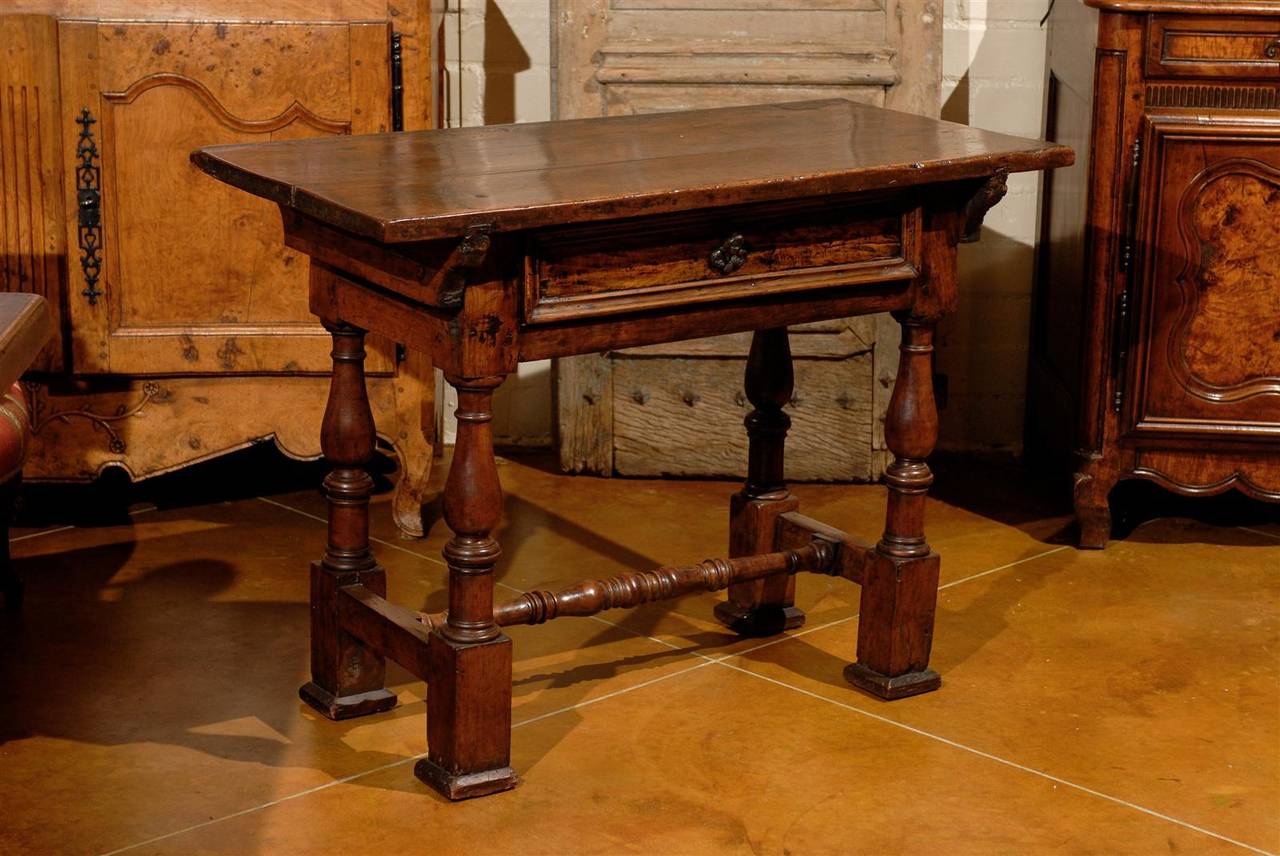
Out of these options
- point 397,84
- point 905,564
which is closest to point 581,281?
point 905,564

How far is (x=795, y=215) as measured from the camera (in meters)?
2.88

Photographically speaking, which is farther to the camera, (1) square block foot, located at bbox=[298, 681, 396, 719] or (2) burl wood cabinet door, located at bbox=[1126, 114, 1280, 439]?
(2) burl wood cabinet door, located at bbox=[1126, 114, 1280, 439]

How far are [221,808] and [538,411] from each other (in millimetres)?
2298

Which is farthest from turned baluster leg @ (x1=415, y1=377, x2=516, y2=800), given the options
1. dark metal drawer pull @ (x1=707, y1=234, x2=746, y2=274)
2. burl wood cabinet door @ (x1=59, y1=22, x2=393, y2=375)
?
burl wood cabinet door @ (x1=59, y1=22, x2=393, y2=375)

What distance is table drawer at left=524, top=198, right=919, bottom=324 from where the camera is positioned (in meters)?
2.68

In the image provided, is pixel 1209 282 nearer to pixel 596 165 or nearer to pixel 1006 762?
pixel 1006 762

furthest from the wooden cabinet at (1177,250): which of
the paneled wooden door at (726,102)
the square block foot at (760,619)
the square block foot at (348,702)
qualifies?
the square block foot at (348,702)

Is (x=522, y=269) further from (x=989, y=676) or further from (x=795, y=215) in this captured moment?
Answer: (x=989, y=676)

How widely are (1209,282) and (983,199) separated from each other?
1.10 metres

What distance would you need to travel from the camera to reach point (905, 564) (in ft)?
10.4

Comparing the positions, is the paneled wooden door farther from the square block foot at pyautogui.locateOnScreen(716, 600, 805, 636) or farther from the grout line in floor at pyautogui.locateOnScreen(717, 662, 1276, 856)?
the grout line in floor at pyautogui.locateOnScreen(717, 662, 1276, 856)

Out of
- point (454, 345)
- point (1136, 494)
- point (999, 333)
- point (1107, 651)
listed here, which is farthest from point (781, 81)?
point (454, 345)

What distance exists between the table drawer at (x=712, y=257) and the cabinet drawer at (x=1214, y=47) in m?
1.10

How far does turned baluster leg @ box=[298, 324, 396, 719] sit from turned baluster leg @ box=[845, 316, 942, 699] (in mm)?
873
